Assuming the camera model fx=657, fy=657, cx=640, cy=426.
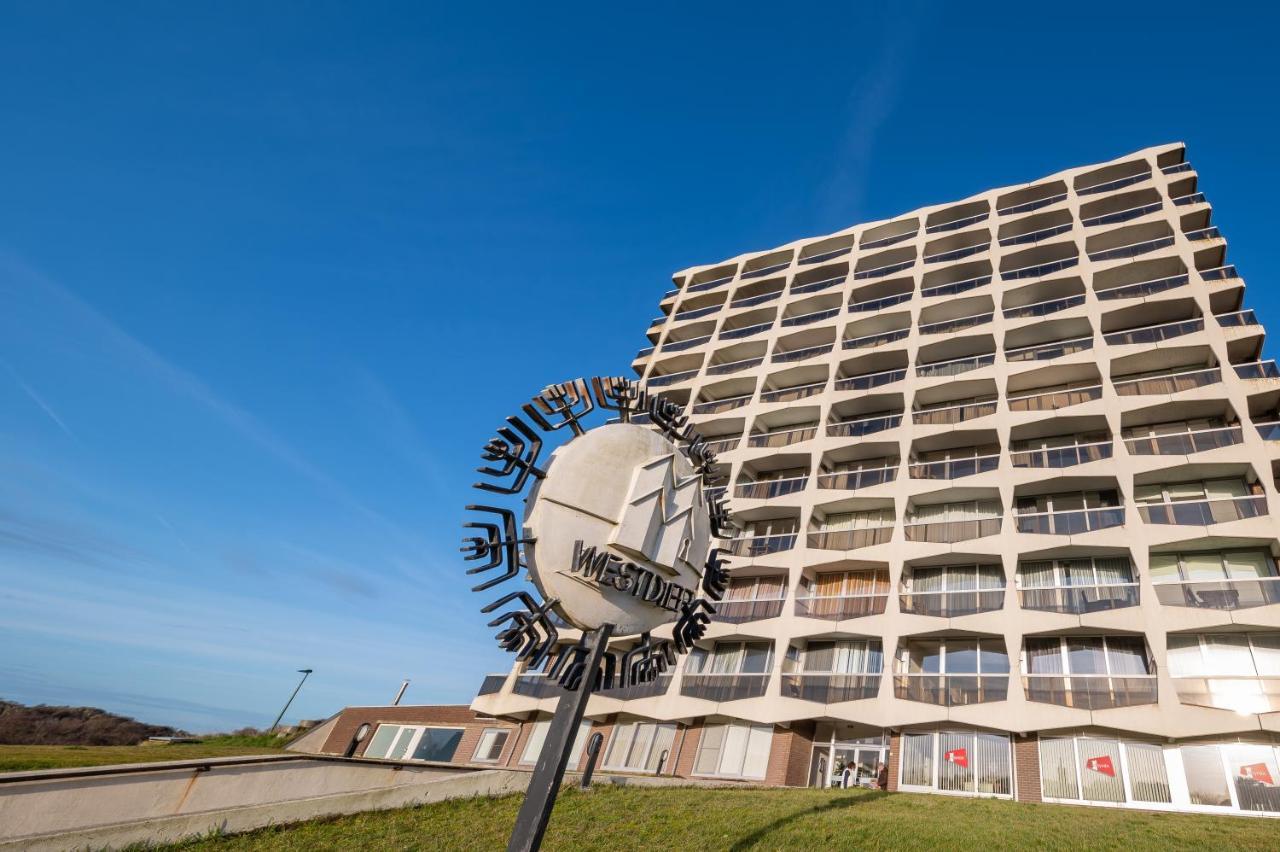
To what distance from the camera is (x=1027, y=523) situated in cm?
2533

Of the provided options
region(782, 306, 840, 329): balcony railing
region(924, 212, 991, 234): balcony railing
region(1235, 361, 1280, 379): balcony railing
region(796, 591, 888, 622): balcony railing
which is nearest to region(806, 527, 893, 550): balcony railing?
region(796, 591, 888, 622): balcony railing

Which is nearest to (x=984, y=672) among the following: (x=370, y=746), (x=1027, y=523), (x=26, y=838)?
(x=1027, y=523)

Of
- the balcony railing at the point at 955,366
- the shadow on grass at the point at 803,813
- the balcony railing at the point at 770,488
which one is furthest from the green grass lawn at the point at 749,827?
the balcony railing at the point at 955,366

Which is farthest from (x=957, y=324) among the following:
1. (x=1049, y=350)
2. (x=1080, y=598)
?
(x=1080, y=598)

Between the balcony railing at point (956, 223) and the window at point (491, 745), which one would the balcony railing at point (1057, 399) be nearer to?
the balcony railing at point (956, 223)

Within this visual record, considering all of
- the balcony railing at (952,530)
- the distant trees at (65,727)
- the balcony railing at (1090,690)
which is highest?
the balcony railing at (952,530)

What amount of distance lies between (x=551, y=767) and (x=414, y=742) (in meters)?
32.0

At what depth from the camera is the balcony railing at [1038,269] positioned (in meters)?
32.4

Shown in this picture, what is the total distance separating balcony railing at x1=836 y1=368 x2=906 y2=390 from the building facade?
12 cm

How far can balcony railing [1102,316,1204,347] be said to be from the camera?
26617mm

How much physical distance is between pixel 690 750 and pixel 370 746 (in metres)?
18.7

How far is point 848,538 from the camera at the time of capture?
28.2 m

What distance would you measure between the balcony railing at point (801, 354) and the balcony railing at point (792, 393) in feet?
5.28

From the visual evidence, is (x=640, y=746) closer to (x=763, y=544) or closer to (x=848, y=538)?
(x=763, y=544)
